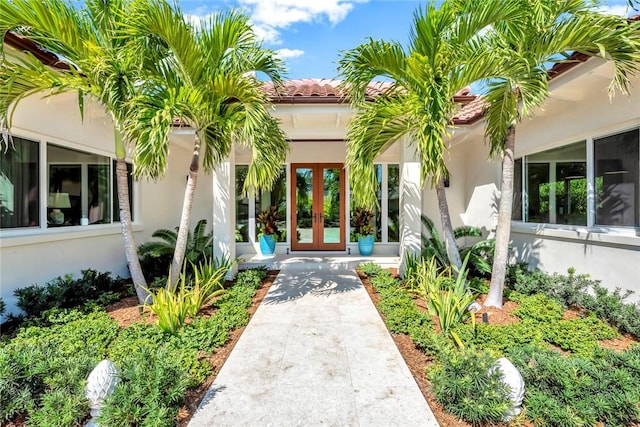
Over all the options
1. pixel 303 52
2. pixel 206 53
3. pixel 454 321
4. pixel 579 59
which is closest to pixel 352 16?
pixel 303 52

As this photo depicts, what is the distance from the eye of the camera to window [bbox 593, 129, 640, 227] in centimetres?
520

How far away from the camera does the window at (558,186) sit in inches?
247

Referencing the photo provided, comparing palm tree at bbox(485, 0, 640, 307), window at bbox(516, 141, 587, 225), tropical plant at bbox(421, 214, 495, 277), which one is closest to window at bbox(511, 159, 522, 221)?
window at bbox(516, 141, 587, 225)

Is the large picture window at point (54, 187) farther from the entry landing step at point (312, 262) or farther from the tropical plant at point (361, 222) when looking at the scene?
the tropical plant at point (361, 222)

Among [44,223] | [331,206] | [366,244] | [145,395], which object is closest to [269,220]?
[331,206]

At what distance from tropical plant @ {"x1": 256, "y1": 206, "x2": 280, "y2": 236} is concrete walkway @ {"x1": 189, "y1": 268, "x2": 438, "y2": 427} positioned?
5.08 m

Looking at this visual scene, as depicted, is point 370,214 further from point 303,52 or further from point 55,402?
point 55,402

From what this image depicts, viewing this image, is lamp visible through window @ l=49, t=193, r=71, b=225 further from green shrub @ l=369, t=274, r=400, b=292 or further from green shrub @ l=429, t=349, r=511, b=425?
green shrub @ l=429, t=349, r=511, b=425

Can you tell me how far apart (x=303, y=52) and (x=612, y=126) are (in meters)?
7.63

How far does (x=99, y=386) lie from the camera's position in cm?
290

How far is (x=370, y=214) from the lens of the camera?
10.9 metres

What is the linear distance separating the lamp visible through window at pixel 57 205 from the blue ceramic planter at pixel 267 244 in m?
5.38

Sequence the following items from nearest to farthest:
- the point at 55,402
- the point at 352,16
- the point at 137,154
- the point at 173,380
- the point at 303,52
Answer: the point at 55,402 < the point at 173,380 < the point at 137,154 < the point at 352,16 < the point at 303,52

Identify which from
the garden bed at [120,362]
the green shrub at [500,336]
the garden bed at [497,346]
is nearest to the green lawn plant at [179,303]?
the garden bed at [120,362]
